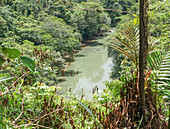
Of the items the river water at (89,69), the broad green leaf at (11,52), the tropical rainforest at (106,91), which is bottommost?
the river water at (89,69)

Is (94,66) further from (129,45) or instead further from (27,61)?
(27,61)

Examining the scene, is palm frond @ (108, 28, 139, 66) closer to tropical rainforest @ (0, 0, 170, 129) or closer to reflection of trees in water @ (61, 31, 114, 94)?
tropical rainforest @ (0, 0, 170, 129)

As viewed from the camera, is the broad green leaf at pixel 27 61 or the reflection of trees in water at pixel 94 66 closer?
the broad green leaf at pixel 27 61

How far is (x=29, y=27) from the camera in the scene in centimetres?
1022

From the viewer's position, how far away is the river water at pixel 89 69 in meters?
7.68

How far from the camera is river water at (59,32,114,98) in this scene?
7.68 meters

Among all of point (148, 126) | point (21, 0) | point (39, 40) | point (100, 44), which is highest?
point (21, 0)

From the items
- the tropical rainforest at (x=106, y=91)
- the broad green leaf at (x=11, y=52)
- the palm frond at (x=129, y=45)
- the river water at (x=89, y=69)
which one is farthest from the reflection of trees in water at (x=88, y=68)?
the broad green leaf at (x=11, y=52)

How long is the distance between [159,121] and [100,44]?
13.7 meters

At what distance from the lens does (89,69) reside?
9.64 m

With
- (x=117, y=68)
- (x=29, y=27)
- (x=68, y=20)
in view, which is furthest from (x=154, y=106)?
(x=68, y=20)

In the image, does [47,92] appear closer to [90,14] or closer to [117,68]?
[117,68]

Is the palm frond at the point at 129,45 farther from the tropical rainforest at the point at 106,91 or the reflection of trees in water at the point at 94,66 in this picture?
the reflection of trees in water at the point at 94,66

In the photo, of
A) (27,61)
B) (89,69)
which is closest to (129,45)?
(27,61)
